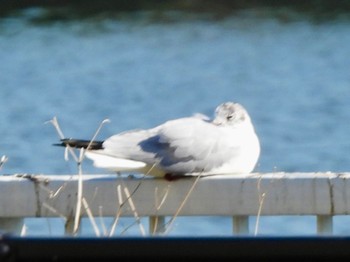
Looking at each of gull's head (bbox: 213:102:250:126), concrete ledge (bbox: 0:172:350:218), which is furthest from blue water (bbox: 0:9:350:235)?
concrete ledge (bbox: 0:172:350:218)

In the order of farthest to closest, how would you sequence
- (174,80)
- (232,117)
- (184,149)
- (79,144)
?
(174,80) < (232,117) < (184,149) < (79,144)

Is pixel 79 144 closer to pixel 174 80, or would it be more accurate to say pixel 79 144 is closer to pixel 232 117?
pixel 232 117

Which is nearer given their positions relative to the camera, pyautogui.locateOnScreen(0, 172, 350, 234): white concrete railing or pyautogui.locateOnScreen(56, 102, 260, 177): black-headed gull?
pyautogui.locateOnScreen(0, 172, 350, 234): white concrete railing

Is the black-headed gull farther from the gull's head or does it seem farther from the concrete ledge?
the concrete ledge

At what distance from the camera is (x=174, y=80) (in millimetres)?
14914

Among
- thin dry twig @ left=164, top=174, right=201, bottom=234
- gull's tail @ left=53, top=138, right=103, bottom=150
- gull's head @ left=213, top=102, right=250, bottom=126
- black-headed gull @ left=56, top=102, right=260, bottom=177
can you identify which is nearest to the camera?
thin dry twig @ left=164, top=174, right=201, bottom=234

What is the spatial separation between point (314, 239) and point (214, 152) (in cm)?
155

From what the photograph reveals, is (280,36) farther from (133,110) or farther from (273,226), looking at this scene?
(273,226)

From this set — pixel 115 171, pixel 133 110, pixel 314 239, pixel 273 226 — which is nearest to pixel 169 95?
pixel 133 110

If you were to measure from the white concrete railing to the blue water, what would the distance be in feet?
17.4

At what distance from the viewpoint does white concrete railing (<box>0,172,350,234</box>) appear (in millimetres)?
2938

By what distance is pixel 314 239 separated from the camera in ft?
5.77

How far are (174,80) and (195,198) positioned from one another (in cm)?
1195

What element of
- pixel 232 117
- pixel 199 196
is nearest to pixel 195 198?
pixel 199 196
